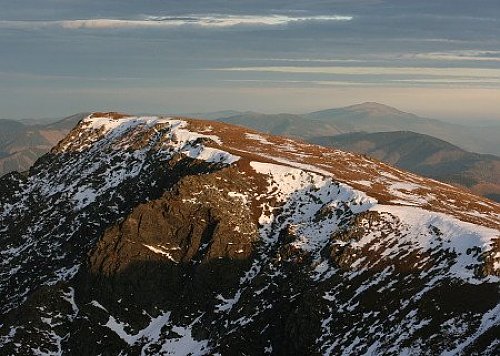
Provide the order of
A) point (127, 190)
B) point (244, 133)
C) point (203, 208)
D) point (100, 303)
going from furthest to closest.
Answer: point (244, 133)
point (127, 190)
point (203, 208)
point (100, 303)

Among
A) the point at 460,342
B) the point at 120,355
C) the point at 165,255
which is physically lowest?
the point at 120,355

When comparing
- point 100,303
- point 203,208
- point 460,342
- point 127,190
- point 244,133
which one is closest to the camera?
point 460,342

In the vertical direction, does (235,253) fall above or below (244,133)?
below

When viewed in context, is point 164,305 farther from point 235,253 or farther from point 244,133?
point 244,133

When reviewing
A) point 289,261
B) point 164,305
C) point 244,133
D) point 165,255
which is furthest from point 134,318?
point 244,133

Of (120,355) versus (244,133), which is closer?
(120,355)

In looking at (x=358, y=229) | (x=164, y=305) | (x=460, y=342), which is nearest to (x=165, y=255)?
(x=164, y=305)
